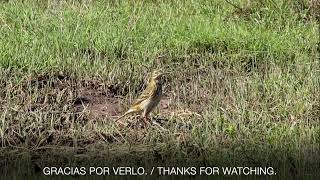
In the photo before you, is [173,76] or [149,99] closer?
[149,99]

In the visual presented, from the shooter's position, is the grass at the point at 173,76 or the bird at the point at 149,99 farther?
the bird at the point at 149,99

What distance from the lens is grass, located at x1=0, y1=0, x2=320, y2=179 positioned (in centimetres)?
636

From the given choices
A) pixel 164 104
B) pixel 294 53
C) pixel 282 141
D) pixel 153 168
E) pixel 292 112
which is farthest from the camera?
pixel 294 53

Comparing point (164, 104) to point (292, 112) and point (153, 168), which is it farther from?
point (153, 168)

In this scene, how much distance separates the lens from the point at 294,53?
8.49 meters

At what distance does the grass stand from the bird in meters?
0.17

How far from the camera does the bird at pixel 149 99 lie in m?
6.70

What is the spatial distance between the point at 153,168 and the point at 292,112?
5.48 ft

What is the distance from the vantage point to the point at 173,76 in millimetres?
7980

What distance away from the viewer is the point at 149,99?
6691mm

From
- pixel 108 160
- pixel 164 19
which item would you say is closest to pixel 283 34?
pixel 164 19

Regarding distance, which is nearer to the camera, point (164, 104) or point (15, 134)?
point (15, 134)

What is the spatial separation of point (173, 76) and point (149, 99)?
1323 mm

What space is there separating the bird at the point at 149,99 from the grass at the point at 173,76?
17cm
